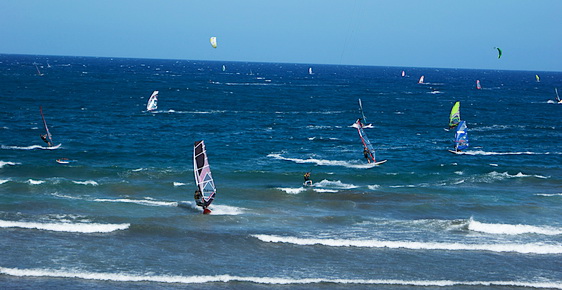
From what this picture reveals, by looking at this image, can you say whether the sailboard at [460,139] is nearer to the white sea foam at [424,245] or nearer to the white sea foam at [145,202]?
the white sea foam at [424,245]

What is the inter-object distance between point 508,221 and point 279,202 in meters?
11.7

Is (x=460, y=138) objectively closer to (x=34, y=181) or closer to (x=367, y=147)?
(x=367, y=147)

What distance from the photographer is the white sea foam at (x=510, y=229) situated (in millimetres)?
27281

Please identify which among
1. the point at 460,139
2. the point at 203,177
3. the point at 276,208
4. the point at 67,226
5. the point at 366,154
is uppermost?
the point at 203,177

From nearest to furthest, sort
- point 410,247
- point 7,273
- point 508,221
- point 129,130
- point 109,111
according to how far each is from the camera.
Answer: point 7,273, point 410,247, point 508,221, point 129,130, point 109,111

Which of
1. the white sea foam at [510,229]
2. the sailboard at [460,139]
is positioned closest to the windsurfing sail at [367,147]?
the sailboard at [460,139]

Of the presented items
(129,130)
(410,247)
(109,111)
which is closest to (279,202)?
(410,247)

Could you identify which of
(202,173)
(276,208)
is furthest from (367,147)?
(202,173)

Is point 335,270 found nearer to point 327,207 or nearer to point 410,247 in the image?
point 410,247

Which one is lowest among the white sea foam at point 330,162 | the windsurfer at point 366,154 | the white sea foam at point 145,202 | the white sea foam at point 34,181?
the white sea foam at point 145,202

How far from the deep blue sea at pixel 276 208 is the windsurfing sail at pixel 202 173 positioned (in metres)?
0.98

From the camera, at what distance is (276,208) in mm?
31312

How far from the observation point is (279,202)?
107 feet

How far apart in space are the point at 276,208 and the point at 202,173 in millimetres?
5403
